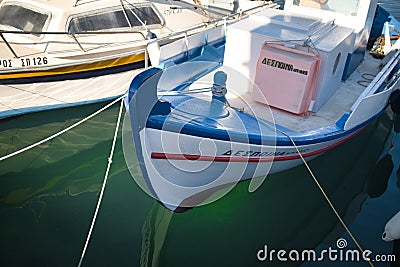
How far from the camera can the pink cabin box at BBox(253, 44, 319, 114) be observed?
6188 mm

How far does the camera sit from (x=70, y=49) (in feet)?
27.0

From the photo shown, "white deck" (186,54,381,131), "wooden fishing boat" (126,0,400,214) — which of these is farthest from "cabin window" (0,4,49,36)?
"white deck" (186,54,381,131)

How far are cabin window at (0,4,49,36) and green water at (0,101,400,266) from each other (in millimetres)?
1853

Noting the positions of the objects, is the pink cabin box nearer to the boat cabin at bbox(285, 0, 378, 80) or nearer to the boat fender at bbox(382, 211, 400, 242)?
the boat cabin at bbox(285, 0, 378, 80)

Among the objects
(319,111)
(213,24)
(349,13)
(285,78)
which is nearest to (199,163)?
(285,78)

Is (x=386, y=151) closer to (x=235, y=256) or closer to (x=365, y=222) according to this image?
(x=365, y=222)

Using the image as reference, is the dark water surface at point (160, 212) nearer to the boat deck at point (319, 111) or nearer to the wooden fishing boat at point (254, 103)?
the wooden fishing boat at point (254, 103)

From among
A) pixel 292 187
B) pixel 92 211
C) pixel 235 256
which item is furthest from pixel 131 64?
pixel 235 256

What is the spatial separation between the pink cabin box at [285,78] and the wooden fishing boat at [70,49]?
95.0 inches

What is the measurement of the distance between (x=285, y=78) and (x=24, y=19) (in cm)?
509

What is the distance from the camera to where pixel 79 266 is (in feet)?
17.6

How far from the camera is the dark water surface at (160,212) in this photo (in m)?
5.87

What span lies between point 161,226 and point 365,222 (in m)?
3.05

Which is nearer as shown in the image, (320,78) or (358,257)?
(358,257)
